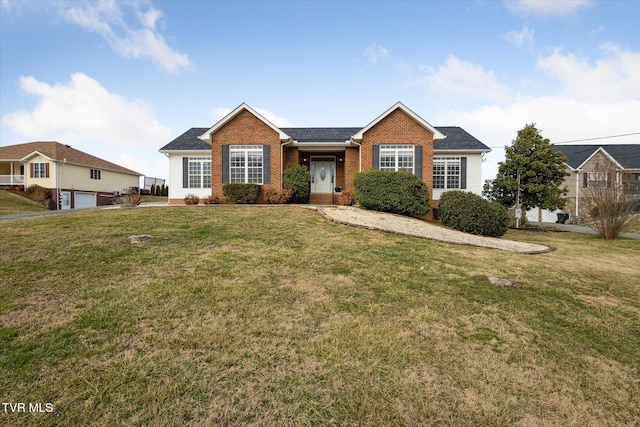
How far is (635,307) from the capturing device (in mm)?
5258

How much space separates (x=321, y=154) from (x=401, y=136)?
5408mm

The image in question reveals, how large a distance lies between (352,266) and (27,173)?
39.8m

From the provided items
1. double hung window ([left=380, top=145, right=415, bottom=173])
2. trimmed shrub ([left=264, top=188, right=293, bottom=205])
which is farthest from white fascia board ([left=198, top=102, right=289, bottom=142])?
double hung window ([left=380, top=145, right=415, bottom=173])

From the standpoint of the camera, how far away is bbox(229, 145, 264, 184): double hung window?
1739 cm

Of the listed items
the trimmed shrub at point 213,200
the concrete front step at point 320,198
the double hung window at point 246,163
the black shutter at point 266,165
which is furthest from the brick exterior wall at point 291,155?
the trimmed shrub at point 213,200

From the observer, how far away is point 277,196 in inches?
663

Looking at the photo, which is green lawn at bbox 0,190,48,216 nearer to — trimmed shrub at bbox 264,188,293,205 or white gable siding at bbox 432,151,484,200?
trimmed shrub at bbox 264,188,293,205

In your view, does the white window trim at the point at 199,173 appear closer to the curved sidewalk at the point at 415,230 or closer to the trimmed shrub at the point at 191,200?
the trimmed shrub at the point at 191,200

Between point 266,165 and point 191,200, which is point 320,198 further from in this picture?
point 191,200

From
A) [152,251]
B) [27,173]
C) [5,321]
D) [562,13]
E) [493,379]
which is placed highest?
[562,13]

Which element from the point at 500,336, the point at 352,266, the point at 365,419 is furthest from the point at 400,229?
the point at 365,419

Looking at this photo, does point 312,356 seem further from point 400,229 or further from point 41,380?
point 400,229

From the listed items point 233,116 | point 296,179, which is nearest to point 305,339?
point 296,179

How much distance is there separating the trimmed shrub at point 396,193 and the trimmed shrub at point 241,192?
6.28m
